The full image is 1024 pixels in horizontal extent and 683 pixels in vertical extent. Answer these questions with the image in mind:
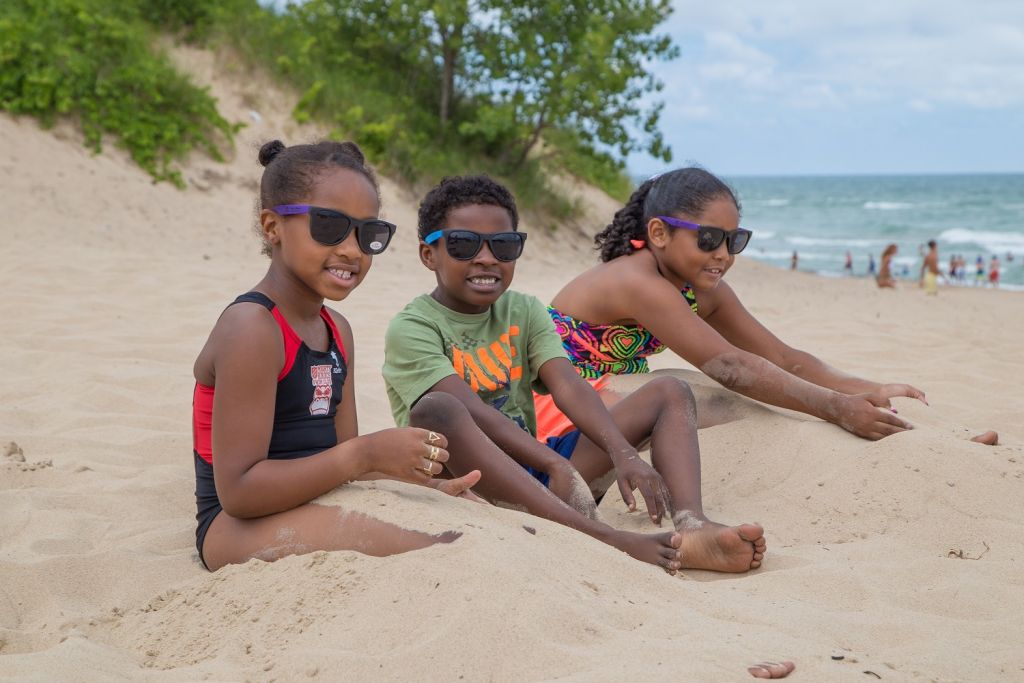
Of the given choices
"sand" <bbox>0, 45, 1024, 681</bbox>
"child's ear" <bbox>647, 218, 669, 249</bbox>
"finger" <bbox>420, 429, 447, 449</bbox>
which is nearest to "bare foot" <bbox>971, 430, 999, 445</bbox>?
"sand" <bbox>0, 45, 1024, 681</bbox>

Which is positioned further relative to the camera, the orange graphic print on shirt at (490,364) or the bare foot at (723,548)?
the orange graphic print on shirt at (490,364)

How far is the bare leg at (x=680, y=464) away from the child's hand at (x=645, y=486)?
0.19 feet

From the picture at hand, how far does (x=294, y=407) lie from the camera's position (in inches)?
109

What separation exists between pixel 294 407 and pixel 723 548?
1.30 metres

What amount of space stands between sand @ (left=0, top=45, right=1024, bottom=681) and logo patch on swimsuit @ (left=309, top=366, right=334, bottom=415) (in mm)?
278

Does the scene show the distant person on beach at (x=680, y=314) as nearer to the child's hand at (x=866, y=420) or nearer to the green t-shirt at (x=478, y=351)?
the child's hand at (x=866, y=420)

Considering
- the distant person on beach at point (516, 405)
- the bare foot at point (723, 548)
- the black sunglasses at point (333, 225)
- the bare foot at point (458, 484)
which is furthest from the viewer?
the distant person on beach at point (516, 405)

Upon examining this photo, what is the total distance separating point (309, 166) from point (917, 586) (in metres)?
2.07

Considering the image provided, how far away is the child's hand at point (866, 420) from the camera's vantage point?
3797mm

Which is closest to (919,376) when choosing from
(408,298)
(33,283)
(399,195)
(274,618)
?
(408,298)

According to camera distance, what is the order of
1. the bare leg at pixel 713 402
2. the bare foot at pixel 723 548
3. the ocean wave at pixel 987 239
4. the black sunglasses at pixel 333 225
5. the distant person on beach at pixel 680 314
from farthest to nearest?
the ocean wave at pixel 987 239 → the bare leg at pixel 713 402 → the distant person on beach at pixel 680 314 → the bare foot at pixel 723 548 → the black sunglasses at pixel 333 225

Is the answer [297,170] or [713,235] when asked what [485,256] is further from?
[713,235]

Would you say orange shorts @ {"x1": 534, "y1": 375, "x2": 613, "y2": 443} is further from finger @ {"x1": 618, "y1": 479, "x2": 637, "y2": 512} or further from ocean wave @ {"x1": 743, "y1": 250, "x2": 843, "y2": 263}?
ocean wave @ {"x1": 743, "y1": 250, "x2": 843, "y2": 263}

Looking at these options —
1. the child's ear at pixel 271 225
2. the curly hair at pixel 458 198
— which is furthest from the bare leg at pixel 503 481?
the curly hair at pixel 458 198
